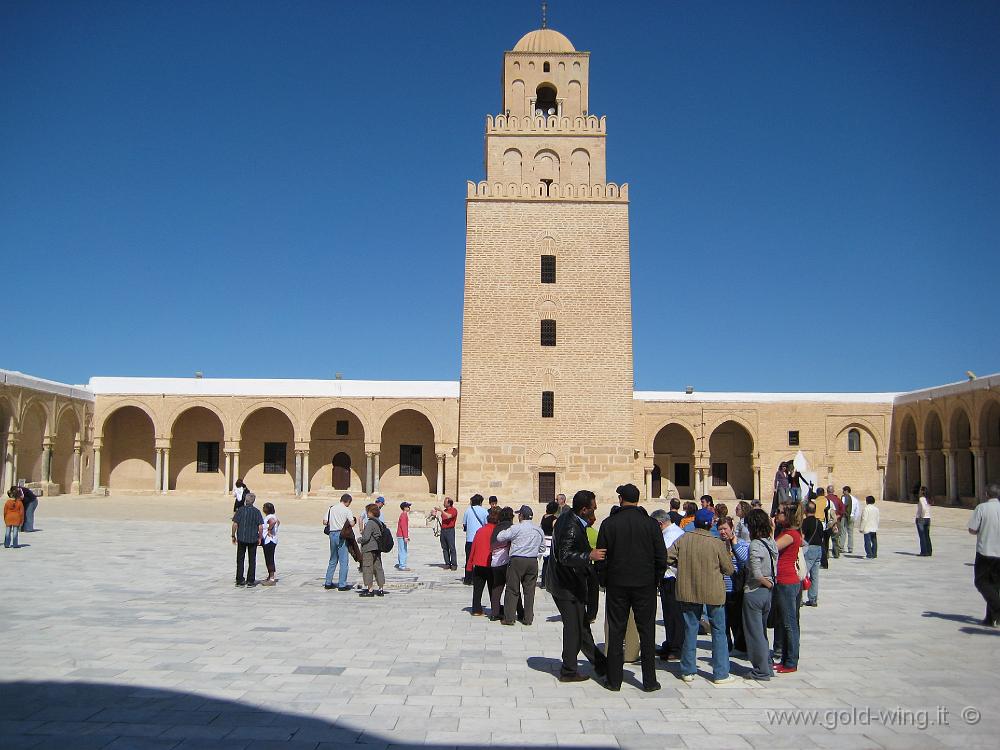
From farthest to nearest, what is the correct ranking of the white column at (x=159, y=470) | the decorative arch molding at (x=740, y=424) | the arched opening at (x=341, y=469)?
the arched opening at (x=341, y=469) → the decorative arch molding at (x=740, y=424) → the white column at (x=159, y=470)

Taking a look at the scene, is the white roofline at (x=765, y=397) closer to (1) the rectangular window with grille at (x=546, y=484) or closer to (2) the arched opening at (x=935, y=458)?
(2) the arched opening at (x=935, y=458)

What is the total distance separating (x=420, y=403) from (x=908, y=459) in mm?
18317

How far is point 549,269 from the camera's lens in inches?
952

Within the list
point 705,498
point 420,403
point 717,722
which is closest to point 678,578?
point 717,722

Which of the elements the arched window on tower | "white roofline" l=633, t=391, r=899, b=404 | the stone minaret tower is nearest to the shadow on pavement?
the stone minaret tower

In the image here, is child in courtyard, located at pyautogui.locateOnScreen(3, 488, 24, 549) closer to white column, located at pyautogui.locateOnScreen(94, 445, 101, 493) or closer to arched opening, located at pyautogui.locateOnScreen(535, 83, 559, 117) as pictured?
white column, located at pyautogui.locateOnScreen(94, 445, 101, 493)

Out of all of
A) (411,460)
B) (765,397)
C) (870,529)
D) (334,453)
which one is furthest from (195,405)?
(870,529)

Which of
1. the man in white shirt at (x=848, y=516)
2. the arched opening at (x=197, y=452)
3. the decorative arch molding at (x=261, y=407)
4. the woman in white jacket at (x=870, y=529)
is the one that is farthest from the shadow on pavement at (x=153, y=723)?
the arched opening at (x=197, y=452)

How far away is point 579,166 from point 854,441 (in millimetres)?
14868

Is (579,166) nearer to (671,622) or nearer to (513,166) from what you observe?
(513,166)

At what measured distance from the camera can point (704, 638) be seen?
23.5 feet

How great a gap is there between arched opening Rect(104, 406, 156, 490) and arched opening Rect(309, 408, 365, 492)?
5.99 metres

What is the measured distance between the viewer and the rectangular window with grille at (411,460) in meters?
28.8

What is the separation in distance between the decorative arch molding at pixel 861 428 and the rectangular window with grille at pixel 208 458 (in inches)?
916
